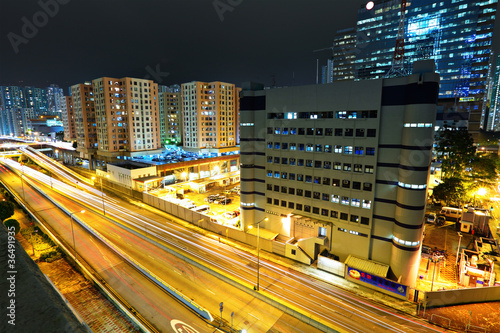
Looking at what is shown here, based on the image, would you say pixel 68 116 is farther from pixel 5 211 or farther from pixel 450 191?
pixel 450 191

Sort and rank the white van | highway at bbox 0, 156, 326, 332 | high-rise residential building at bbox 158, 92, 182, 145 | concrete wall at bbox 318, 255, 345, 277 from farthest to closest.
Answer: high-rise residential building at bbox 158, 92, 182, 145, the white van, concrete wall at bbox 318, 255, 345, 277, highway at bbox 0, 156, 326, 332

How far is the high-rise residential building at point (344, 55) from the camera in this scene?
171375 mm

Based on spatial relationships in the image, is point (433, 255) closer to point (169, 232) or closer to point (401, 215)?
point (401, 215)

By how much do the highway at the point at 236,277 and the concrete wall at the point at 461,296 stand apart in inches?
144

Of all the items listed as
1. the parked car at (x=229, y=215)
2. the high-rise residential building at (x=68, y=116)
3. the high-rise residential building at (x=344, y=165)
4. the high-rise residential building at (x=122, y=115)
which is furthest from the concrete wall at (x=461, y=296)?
the high-rise residential building at (x=68, y=116)

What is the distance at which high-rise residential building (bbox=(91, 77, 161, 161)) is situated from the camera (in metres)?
89.9

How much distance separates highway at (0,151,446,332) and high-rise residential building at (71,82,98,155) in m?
77.0

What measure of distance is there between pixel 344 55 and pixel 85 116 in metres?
164

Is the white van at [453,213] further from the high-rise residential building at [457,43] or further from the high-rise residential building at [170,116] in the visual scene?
the high-rise residential building at [170,116]

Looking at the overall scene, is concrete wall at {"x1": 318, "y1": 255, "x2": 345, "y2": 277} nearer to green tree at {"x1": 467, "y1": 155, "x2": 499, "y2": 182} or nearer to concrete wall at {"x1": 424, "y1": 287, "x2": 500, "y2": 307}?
concrete wall at {"x1": 424, "y1": 287, "x2": 500, "y2": 307}

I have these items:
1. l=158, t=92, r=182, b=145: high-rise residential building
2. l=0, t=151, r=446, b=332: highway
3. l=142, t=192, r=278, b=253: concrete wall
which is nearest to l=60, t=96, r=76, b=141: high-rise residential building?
l=158, t=92, r=182, b=145: high-rise residential building

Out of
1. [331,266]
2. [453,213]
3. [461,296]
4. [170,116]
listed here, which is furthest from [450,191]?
[170,116]

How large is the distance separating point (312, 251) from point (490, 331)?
18.3 meters

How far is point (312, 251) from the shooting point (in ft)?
114
